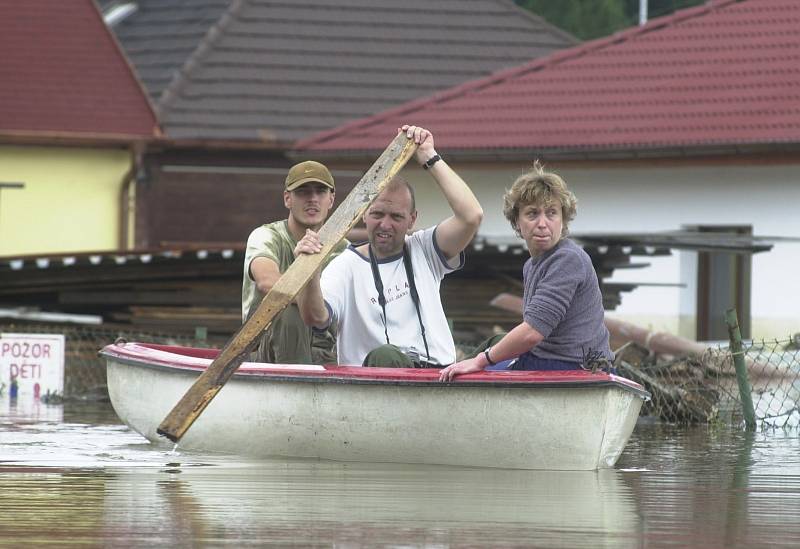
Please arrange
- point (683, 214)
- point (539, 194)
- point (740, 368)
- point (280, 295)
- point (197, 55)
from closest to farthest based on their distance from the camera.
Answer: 1. point (539, 194)
2. point (280, 295)
3. point (740, 368)
4. point (683, 214)
5. point (197, 55)

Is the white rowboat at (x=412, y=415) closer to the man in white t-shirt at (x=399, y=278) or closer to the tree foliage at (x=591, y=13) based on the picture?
the man in white t-shirt at (x=399, y=278)

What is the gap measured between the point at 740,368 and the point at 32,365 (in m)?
6.06

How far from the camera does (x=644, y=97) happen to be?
21.5 metres

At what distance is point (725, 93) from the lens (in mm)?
20969

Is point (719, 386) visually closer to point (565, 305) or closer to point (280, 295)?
point (565, 305)

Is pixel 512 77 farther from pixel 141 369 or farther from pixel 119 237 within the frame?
pixel 141 369

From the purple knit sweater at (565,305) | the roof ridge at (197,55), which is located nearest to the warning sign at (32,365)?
the purple knit sweater at (565,305)

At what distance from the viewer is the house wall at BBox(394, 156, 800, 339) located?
800 inches

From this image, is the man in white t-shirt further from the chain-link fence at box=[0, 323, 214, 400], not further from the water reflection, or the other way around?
the chain-link fence at box=[0, 323, 214, 400]

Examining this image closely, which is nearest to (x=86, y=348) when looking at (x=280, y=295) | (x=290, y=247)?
(x=290, y=247)

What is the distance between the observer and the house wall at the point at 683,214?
20328 mm

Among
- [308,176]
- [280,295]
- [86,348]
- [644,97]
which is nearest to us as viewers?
[280,295]

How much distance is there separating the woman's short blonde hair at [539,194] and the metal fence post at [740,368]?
155 inches

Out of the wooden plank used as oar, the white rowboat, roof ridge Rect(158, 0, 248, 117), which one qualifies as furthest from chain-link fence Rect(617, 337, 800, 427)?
roof ridge Rect(158, 0, 248, 117)
